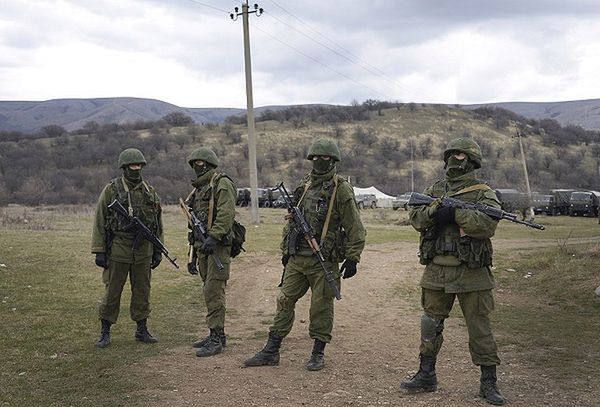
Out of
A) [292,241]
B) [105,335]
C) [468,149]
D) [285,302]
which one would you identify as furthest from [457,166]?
[105,335]

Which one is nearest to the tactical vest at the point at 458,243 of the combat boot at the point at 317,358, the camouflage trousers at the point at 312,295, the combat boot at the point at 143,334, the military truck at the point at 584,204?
the camouflage trousers at the point at 312,295

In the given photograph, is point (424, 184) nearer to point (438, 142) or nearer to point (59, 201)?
point (438, 142)

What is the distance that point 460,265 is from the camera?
4.98 metres

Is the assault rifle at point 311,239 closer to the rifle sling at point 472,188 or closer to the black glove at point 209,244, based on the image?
the black glove at point 209,244

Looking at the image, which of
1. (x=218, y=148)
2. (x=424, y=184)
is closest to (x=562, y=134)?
(x=424, y=184)

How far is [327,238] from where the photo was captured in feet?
19.1

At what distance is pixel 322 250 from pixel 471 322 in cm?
151

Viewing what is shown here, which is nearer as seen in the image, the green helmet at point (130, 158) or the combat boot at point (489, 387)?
the combat boot at point (489, 387)

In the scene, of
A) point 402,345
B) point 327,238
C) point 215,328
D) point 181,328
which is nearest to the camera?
point 327,238

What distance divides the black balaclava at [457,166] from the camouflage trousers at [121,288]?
3436mm

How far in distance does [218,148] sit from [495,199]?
244ft

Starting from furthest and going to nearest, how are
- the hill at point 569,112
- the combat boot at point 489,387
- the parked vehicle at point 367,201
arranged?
the hill at point 569,112 < the parked vehicle at point 367,201 < the combat boot at point 489,387

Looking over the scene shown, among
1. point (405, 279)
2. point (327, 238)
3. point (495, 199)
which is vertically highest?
point (495, 199)

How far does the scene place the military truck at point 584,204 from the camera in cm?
3725
